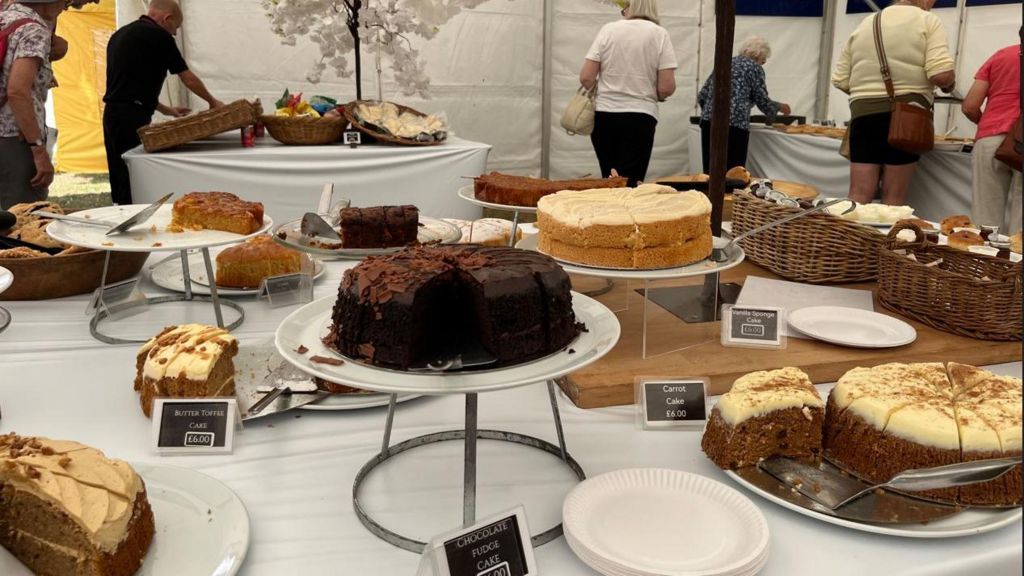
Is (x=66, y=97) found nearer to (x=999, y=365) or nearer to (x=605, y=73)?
(x=605, y=73)

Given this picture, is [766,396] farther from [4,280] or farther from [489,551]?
[4,280]

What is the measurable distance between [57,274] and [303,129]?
2256 millimetres

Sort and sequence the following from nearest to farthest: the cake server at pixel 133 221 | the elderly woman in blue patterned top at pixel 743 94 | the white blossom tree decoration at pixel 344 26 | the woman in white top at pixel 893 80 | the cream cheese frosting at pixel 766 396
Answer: the cream cheese frosting at pixel 766 396 → the cake server at pixel 133 221 → the woman in white top at pixel 893 80 → the white blossom tree decoration at pixel 344 26 → the elderly woman in blue patterned top at pixel 743 94

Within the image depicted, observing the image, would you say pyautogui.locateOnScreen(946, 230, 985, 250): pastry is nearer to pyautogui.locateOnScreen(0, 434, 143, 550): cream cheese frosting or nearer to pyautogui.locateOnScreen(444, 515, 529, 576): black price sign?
pyautogui.locateOnScreen(444, 515, 529, 576): black price sign

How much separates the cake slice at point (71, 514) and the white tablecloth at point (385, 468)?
45 mm

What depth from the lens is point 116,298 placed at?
196 centimetres

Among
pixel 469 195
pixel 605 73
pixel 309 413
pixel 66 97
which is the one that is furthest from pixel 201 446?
pixel 66 97

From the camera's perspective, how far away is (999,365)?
1.73 metres

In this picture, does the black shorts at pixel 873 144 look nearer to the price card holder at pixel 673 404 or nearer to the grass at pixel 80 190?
the price card holder at pixel 673 404

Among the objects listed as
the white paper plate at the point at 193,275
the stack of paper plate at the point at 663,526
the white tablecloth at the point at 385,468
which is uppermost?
the white paper plate at the point at 193,275

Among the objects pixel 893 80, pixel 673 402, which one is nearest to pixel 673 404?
Answer: pixel 673 402

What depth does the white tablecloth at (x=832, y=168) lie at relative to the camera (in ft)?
15.6

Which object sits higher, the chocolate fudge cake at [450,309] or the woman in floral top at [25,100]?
the woman in floral top at [25,100]

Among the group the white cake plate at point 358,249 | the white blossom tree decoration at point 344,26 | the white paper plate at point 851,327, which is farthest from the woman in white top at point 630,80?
the white paper plate at point 851,327
